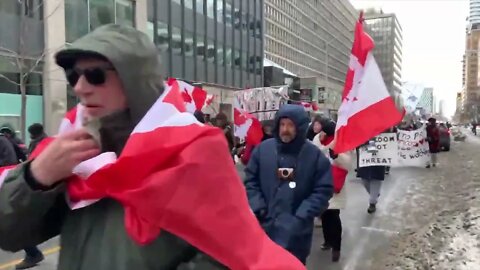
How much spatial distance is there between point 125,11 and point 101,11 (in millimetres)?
2325

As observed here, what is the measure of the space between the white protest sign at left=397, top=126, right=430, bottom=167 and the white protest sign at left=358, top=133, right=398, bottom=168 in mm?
5600

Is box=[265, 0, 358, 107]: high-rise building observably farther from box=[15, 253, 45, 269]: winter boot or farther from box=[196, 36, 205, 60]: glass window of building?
box=[15, 253, 45, 269]: winter boot

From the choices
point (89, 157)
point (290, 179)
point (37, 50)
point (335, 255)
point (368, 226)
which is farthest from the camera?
point (37, 50)

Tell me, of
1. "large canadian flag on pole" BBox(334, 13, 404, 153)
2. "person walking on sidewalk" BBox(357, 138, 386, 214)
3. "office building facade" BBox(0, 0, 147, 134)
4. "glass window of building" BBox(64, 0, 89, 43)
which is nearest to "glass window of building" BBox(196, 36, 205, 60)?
"office building facade" BBox(0, 0, 147, 134)

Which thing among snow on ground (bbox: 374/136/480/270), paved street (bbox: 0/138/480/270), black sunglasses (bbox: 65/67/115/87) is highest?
black sunglasses (bbox: 65/67/115/87)

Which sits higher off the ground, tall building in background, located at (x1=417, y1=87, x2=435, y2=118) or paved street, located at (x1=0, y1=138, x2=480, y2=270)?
tall building in background, located at (x1=417, y1=87, x2=435, y2=118)

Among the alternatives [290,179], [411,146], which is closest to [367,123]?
[290,179]

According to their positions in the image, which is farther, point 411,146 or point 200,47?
point 200,47

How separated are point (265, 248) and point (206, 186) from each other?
0.23 metres

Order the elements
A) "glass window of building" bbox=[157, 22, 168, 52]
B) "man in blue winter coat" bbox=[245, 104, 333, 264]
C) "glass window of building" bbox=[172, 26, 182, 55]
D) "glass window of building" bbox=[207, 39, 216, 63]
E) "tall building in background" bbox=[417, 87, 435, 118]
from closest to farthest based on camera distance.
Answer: "man in blue winter coat" bbox=[245, 104, 333, 264], "glass window of building" bbox=[157, 22, 168, 52], "glass window of building" bbox=[172, 26, 182, 55], "tall building in background" bbox=[417, 87, 435, 118], "glass window of building" bbox=[207, 39, 216, 63]

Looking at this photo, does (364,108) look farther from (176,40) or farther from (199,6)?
(199,6)

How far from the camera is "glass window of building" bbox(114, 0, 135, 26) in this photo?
2542 centimetres

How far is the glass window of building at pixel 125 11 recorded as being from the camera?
25.4 metres

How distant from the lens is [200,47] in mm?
35938
